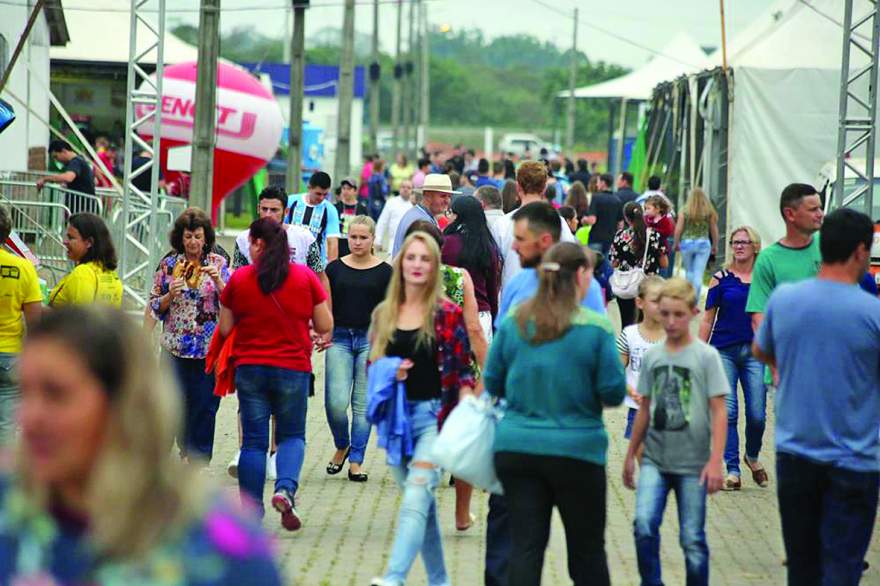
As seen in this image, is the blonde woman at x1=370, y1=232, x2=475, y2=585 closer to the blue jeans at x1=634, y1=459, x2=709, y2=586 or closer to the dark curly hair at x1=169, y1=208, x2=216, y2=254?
the blue jeans at x1=634, y1=459, x2=709, y2=586

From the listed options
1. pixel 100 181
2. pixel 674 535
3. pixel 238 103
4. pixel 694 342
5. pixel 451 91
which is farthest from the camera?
pixel 451 91

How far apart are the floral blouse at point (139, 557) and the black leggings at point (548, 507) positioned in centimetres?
322

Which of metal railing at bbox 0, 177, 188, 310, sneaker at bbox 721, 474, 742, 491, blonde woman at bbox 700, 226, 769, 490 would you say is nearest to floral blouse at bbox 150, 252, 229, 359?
blonde woman at bbox 700, 226, 769, 490

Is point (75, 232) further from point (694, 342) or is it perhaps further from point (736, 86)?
point (736, 86)

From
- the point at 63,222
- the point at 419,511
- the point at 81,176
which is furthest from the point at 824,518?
the point at 81,176

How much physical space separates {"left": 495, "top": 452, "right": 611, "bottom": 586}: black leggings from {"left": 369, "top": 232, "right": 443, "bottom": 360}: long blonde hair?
1152 millimetres

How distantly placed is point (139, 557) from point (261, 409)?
224 inches

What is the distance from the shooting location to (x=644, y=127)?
34.3 meters

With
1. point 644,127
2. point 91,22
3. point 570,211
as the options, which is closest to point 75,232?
point 570,211

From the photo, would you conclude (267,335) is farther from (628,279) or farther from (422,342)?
(628,279)

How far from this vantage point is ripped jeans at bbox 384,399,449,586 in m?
6.25

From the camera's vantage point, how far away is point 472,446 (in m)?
5.91

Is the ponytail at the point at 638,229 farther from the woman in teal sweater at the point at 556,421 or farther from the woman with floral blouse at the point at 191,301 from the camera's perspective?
the woman in teal sweater at the point at 556,421

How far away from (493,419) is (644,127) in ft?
95.1
